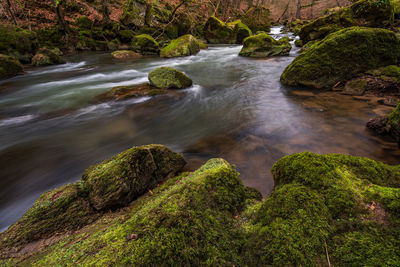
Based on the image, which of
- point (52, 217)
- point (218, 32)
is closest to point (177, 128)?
point (52, 217)

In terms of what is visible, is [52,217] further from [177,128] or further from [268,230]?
[177,128]

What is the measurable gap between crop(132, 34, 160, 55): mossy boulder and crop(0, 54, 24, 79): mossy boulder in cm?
793

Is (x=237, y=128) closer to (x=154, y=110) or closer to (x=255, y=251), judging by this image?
(x=154, y=110)

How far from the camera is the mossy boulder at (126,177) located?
7.31 ft

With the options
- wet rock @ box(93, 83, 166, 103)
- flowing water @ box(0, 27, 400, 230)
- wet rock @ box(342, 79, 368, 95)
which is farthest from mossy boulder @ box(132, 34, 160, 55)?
wet rock @ box(342, 79, 368, 95)

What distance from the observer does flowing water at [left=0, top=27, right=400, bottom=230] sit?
3631 mm

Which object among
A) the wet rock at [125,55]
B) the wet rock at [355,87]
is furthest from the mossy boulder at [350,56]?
the wet rock at [125,55]

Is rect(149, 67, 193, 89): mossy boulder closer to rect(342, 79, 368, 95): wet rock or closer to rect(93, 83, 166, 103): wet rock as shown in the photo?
rect(93, 83, 166, 103): wet rock

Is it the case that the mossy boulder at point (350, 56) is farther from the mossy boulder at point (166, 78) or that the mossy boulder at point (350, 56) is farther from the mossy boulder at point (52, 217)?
the mossy boulder at point (52, 217)

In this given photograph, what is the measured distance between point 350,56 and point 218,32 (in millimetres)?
16115

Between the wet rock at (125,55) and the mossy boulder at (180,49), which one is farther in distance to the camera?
the wet rock at (125,55)

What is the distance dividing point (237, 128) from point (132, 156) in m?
3.17

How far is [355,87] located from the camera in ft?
19.2

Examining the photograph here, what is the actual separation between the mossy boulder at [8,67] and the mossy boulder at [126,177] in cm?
1141
